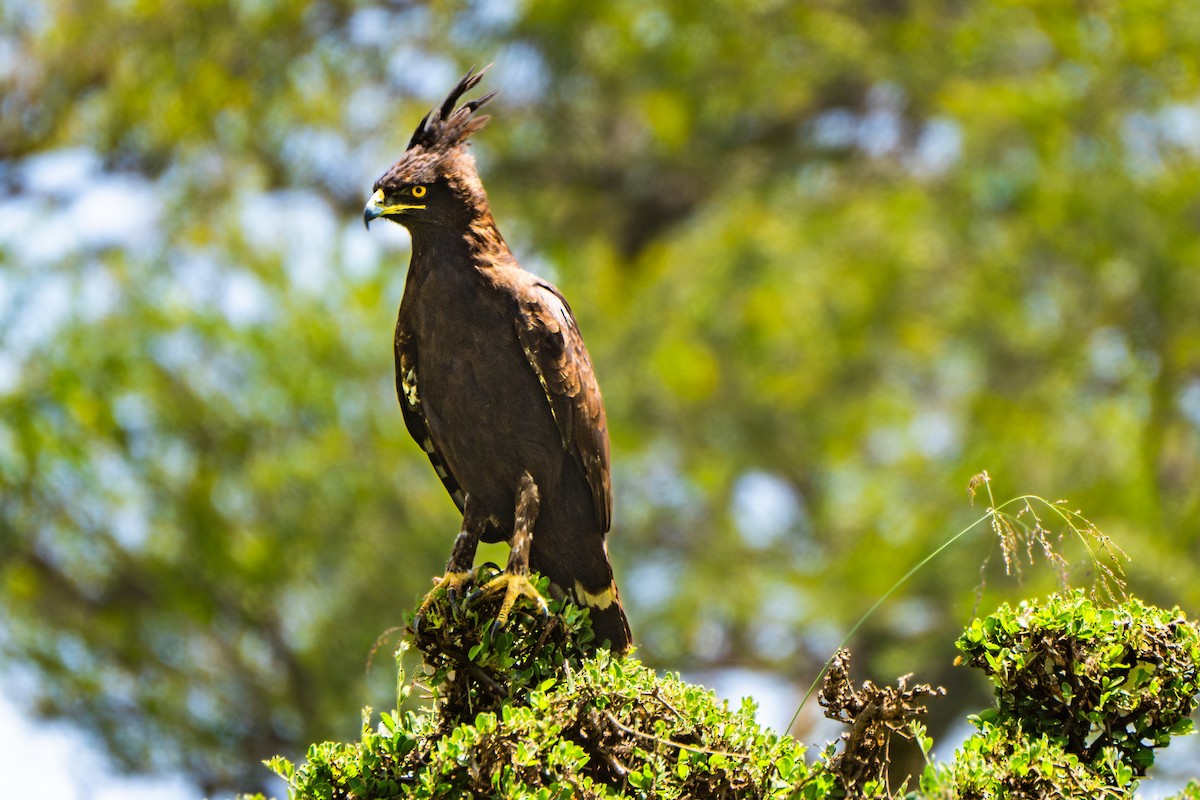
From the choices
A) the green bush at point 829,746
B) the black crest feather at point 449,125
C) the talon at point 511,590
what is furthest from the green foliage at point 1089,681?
the black crest feather at point 449,125

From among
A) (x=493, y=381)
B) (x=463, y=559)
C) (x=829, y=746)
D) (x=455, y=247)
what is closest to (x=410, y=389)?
(x=493, y=381)

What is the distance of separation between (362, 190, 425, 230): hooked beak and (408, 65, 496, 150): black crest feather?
9.5 inches

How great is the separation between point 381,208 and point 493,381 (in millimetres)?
643

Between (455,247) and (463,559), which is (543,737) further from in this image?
(455,247)

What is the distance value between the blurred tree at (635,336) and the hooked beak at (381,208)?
22.2ft

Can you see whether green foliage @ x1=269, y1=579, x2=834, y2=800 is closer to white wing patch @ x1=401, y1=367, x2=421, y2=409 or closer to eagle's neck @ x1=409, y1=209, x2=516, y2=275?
white wing patch @ x1=401, y1=367, x2=421, y2=409

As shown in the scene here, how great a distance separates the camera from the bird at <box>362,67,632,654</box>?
13.0 ft

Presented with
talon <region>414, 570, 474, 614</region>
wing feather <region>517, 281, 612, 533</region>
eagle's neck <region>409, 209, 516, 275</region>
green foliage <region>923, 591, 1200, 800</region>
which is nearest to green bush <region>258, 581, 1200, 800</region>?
green foliage <region>923, 591, 1200, 800</region>

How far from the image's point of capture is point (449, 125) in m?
4.20

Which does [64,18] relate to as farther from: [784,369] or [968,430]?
[968,430]

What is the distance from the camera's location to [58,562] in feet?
40.5

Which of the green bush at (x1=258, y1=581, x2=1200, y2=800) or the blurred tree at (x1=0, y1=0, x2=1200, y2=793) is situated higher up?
the blurred tree at (x1=0, y1=0, x2=1200, y2=793)

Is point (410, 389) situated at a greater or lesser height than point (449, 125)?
lesser

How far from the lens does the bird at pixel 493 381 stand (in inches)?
156
